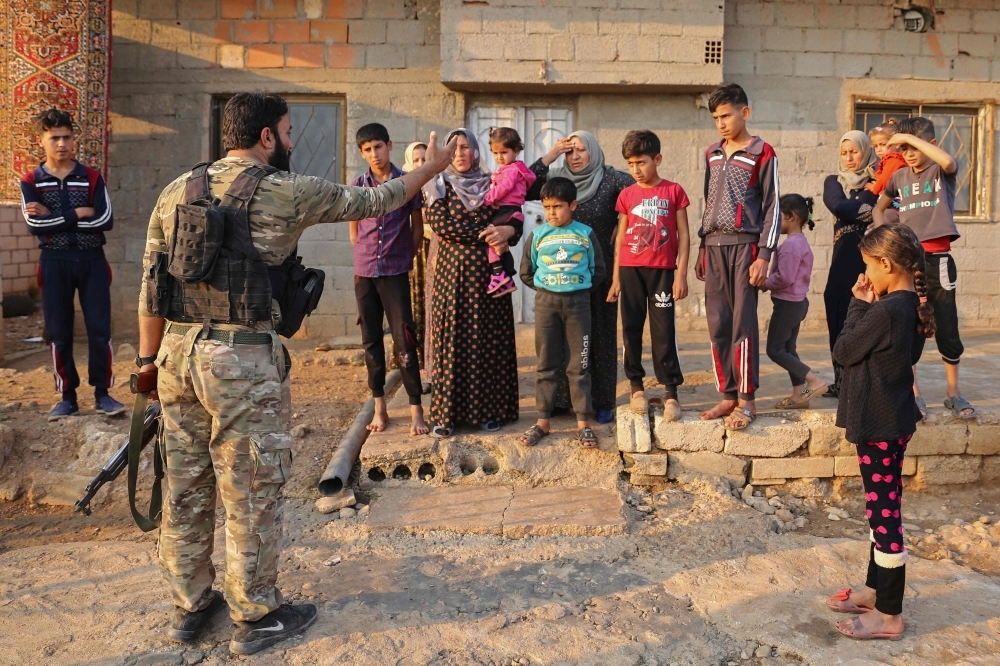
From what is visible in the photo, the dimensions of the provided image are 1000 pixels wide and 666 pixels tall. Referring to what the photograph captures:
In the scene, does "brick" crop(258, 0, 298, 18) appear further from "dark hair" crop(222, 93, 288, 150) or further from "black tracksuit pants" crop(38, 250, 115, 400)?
"dark hair" crop(222, 93, 288, 150)

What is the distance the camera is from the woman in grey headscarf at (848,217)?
4.96 m

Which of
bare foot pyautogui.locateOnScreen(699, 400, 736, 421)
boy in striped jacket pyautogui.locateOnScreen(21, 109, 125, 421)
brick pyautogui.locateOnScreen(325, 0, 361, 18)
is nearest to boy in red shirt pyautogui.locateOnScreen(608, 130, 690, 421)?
bare foot pyautogui.locateOnScreen(699, 400, 736, 421)

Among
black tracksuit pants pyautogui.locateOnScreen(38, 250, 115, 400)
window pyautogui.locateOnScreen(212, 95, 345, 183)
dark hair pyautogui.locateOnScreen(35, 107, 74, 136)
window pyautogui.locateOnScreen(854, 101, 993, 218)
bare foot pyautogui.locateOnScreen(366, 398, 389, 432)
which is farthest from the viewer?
window pyautogui.locateOnScreen(854, 101, 993, 218)

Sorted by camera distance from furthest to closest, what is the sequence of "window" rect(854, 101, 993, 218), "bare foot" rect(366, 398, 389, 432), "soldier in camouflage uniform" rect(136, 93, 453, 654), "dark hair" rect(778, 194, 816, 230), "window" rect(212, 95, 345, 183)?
1. "window" rect(854, 101, 993, 218)
2. "window" rect(212, 95, 345, 183)
3. "dark hair" rect(778, 194, 816, 230)
4. "bare foot" rect(366, 398, 389, 432)
5. "soldier in camouflage uniform" rect(136, 93, 453, 654)

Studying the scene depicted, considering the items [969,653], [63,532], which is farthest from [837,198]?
[63,532]

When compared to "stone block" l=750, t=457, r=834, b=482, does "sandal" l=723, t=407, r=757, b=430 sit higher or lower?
higher

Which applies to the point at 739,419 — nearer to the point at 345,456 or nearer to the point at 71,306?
the point at 345,456

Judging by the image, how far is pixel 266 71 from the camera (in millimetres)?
8391

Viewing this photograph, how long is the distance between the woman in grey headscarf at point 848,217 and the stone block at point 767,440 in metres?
0.64

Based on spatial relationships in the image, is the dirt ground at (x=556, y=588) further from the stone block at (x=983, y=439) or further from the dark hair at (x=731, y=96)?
the dark hair at (x=731, y=96)

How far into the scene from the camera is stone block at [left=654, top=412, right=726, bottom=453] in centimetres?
451

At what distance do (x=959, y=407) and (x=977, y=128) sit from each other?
17.9ft

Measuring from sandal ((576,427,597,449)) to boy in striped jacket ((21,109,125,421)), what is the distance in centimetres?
316

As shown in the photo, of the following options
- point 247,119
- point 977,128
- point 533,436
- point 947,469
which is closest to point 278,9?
point 533,436
